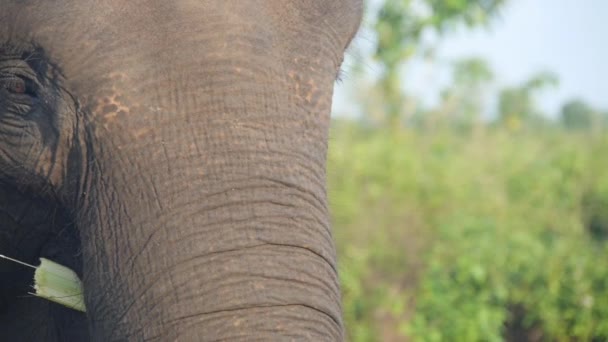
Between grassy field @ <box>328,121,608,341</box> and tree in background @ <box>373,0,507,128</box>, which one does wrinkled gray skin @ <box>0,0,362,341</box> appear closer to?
grassy field @ <box>328,121,608,341</box>

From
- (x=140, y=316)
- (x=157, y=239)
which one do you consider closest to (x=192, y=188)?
(x=157, y=239)

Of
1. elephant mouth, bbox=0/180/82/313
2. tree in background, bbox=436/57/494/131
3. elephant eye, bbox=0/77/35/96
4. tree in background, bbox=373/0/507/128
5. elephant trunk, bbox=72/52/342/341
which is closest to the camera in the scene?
elephant trunk, bbox=72/52/342/341

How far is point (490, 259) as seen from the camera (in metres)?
7.76

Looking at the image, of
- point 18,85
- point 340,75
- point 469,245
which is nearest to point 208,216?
point 18,85

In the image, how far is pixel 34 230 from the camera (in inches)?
123

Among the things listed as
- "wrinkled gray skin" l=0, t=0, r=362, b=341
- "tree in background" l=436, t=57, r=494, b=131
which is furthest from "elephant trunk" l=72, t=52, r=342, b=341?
"tree in background" l=436, t=57, r=494, b=131

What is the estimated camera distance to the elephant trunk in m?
2.59

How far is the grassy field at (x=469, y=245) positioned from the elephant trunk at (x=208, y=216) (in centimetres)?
281

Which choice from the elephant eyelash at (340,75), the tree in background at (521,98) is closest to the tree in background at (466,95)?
the tree in background at (521,98)

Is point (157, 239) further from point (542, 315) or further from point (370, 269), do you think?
point (370, 269)

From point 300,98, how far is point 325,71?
199 mm

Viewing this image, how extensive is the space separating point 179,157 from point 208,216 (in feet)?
0.54

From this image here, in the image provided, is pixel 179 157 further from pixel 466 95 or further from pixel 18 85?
pixel 466 95

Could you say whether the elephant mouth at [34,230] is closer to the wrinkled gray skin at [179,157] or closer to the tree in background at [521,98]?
the wrinkled gray skin at [179,157]
